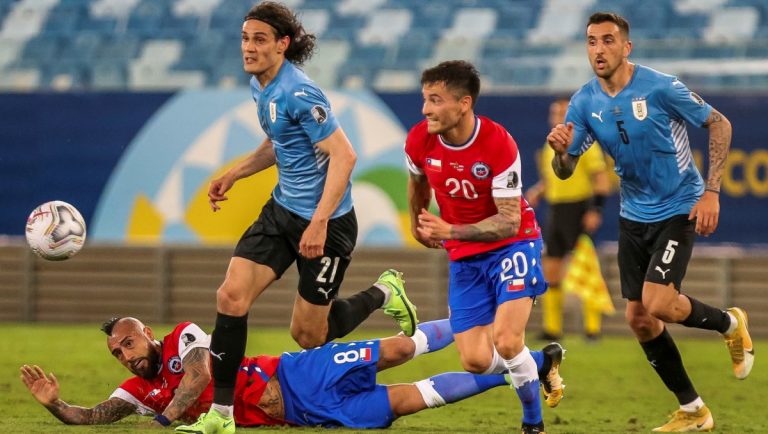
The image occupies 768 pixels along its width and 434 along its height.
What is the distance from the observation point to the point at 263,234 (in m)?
7.48

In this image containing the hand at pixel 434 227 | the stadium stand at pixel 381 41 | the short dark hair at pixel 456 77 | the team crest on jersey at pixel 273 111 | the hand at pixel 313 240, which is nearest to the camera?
the hand at pixel 434 227

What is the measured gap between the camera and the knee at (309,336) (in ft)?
25.5

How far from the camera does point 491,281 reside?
745cm

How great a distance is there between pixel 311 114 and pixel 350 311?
1404mm

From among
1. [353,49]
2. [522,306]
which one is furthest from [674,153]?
[353,49]

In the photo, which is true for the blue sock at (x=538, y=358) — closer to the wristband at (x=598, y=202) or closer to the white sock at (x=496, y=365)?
the white sock at (x=496, y=365)

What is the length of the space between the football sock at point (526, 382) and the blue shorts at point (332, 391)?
812 millimetres

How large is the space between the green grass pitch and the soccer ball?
96cm

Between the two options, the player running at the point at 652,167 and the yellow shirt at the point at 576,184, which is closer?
the player running at the point at 652,167

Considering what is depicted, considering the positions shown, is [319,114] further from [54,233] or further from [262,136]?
[262,136]

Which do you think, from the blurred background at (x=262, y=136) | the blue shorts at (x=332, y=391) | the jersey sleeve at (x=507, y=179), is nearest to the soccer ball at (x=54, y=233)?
the blue shorts at (x=332, y=391)

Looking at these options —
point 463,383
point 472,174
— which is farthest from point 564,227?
point 472,174

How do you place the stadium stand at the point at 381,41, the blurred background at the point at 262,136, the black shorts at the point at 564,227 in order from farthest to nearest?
the stadium stand at the point at 381,41, the blurred background at the point at 262,136, the black shorts at the point at 564,227

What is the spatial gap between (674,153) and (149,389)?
3201 millimetres
